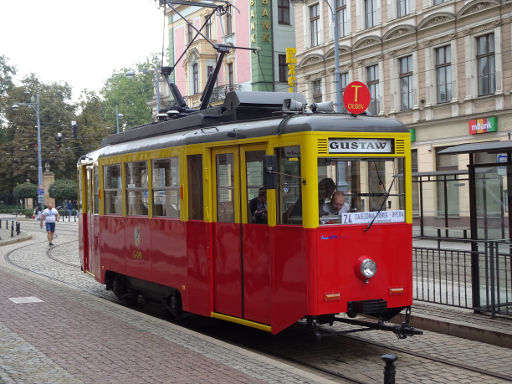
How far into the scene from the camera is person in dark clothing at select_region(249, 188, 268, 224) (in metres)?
8.51

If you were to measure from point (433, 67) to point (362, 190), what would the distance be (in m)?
23.4

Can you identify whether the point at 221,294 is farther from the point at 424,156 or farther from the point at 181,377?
the point at 424,156

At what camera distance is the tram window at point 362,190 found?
8008mm

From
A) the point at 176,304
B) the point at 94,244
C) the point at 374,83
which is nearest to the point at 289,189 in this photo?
the point at 176,304

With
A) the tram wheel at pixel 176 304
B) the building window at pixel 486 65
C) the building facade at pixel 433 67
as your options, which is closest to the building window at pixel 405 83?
the building facade at pixel 433 67

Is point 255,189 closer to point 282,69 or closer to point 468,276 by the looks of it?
point 468,276

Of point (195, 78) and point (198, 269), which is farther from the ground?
point (195, 78)

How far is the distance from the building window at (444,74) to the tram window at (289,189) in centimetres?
2283

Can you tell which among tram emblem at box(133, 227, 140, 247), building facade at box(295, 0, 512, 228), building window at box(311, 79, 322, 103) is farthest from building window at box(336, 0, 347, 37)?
tram emblem at box(133, 227, 140, 247)

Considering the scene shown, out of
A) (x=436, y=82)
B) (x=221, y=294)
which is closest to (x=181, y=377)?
(x=221, y=294)

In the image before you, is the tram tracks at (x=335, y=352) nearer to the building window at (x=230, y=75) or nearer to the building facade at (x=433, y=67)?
the building facade at (x=433, y=67)

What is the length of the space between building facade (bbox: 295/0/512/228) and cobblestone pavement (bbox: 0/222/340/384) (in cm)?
1353

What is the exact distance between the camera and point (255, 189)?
28.3 ft

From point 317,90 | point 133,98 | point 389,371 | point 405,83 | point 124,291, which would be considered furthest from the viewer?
point 133,98
